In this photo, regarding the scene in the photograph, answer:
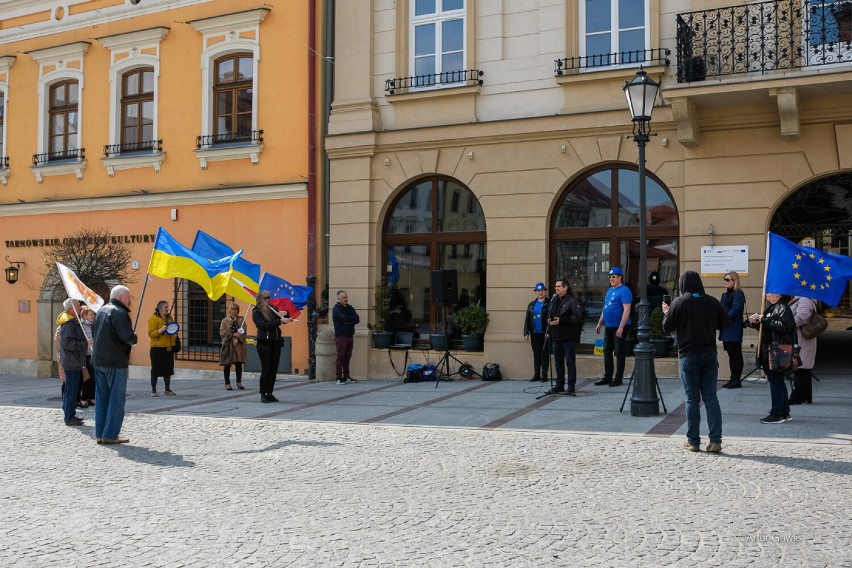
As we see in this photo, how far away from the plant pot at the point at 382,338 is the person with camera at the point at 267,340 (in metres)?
3.50

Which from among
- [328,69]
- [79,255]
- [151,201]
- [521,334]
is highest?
[328,69]

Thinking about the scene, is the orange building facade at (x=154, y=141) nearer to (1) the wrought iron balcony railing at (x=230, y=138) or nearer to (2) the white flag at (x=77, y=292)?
(1) the wrought iron balcony railing at (x=230, y=138)

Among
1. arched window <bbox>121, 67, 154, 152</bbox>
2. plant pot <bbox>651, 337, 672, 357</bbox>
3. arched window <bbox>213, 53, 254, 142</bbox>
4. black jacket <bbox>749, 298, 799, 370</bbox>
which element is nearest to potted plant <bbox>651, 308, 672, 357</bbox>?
plant pot <bbox>651, 337, 672, 357</bbox>

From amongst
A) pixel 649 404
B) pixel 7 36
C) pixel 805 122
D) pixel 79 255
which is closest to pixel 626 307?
pixel 649 404

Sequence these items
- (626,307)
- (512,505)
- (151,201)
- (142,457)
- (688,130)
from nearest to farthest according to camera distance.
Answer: (512,505)
(142,457)
(626,307)
(688,130)
(151,201)

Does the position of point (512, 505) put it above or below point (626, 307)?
below

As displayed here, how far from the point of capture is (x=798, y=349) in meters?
10.0

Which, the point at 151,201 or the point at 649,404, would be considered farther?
the point at 151,201

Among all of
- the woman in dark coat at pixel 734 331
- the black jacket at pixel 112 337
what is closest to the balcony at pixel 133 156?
the black jacket at pixel 112 337

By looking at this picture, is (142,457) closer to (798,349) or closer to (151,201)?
(798,349)

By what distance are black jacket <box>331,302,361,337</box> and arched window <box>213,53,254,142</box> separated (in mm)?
4907

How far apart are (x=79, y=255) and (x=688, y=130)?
11.0 metres

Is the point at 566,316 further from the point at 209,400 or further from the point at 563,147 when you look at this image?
the point at 209,400

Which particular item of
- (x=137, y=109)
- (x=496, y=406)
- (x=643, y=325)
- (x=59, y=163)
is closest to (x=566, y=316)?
(x=496, y=406)
